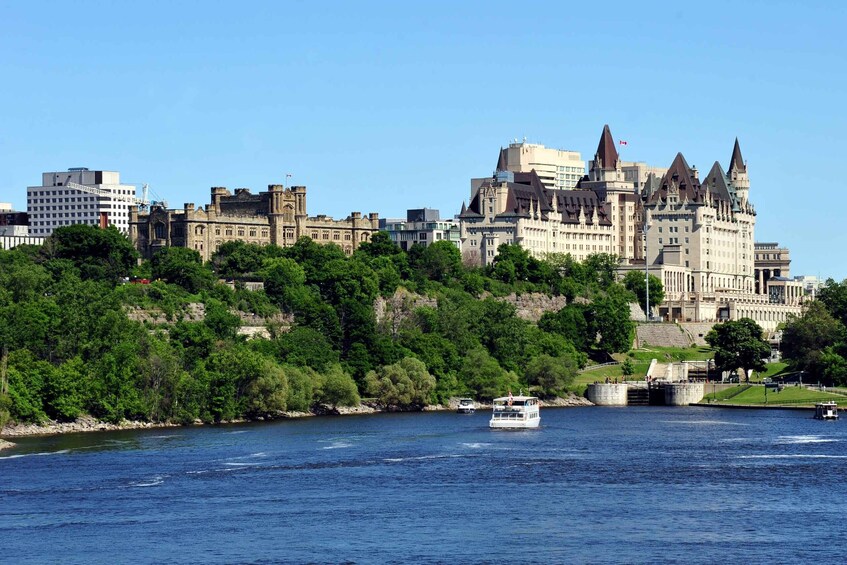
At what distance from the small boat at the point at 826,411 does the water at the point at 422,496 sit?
19144 millimetres

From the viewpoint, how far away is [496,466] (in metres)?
127

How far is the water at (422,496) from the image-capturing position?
91000 mm

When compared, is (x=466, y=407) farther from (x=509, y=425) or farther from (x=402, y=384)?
(x=509, y=425)

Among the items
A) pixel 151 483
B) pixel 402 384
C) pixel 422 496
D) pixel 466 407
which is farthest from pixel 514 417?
pixel 151 483

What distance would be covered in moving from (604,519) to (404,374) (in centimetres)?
8698

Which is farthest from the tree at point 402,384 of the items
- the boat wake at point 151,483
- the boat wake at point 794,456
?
the boat wake at point 151,483

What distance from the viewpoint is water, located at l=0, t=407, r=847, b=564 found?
9100 cm

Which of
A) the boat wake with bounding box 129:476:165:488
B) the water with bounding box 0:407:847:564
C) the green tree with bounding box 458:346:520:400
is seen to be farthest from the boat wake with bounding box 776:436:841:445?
the boat wake with bounding box 129:476:165:488

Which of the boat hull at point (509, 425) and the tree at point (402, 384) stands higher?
the tree at point (402, 384)

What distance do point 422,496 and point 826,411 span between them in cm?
7781

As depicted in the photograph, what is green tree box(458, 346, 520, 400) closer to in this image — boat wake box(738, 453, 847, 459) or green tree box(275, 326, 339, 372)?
green tree box(275, 326, 339, 372)

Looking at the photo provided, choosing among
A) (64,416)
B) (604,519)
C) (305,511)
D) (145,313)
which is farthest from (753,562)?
(145,313)

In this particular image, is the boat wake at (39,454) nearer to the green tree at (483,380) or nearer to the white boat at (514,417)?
the white boat at (514,417)

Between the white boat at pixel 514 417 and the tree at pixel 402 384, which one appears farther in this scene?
the tree at pixel 402 384
